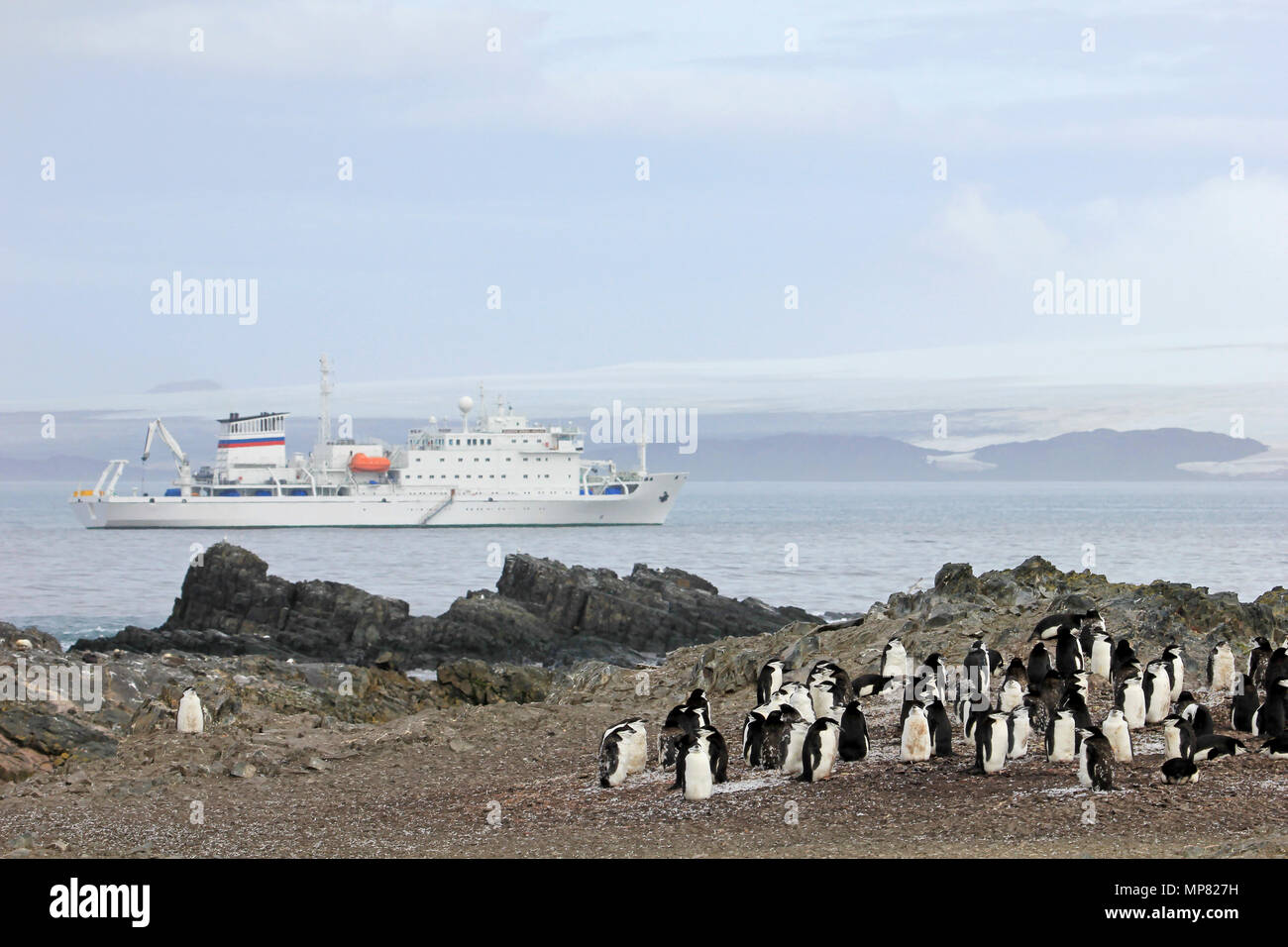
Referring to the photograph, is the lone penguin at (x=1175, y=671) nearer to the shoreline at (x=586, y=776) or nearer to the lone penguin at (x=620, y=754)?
the shoreline at (x=586, y=776)

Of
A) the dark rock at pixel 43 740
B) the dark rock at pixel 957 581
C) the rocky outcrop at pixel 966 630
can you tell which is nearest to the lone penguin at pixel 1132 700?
the rocky outcrop at pixel 966 630

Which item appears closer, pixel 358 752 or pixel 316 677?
pixel 358 752

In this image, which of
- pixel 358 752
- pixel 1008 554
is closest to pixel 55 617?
pixel 358 752

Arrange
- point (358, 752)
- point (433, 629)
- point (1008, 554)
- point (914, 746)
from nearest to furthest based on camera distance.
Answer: point (914, 746) → point (358, 752) → point (433, 629) → point (1008, 554)

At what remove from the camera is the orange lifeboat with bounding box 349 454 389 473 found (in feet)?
244

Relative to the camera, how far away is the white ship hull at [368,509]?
240 feet

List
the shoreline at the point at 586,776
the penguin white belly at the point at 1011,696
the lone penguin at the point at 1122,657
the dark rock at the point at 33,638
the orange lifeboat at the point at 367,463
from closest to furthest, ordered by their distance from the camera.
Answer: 1. the shoreline at the point at 586,776
2. the penguin white belly at the point at 1011,696
3. the lone penguin at the point at 1122,657
4. the dark rock at the point at 33,638
5. the orange lifeboat at the point at 367,463

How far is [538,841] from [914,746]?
9.47ft

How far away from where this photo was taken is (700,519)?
104 m

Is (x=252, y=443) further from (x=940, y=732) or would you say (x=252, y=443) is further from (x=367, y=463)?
(x=940, y=732)

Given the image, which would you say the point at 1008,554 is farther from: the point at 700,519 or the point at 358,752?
the point at 358,752

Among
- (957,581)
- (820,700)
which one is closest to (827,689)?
(820,700)

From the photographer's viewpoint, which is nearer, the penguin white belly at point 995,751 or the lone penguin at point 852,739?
the penguin white belly at point 995,751

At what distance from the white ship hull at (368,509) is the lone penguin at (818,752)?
6559 cm
